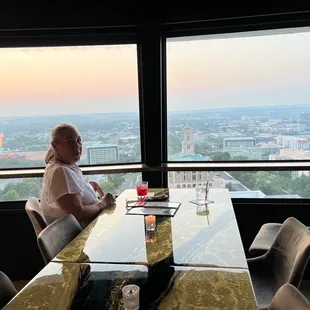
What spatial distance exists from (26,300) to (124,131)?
2286mm

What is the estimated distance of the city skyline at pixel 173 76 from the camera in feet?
9.78

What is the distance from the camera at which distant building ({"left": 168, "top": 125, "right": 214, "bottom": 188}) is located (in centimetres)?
312

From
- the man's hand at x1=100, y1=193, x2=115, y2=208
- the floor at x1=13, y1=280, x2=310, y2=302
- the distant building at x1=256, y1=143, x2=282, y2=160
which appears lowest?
the floor at x1=13, y1=280, x2=310, y2=302

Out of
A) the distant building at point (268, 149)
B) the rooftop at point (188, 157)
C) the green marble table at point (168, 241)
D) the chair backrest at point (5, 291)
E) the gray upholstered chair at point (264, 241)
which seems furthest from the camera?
the rooftop at point (188, 157)

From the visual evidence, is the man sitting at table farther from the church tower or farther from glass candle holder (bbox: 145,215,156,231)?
the church tower

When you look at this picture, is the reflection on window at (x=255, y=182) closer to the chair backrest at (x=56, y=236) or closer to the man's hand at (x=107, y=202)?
the man's hand at (x=107, y=202)

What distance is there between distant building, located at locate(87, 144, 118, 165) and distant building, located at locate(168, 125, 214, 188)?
1.95ft

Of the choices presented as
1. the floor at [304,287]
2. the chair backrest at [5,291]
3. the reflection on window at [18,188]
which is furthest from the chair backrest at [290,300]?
the reflection on window at [18,188]

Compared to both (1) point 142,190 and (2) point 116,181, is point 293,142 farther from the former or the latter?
(2) point 116,181

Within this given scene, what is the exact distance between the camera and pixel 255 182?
3.09 m

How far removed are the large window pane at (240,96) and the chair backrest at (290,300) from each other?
217cm

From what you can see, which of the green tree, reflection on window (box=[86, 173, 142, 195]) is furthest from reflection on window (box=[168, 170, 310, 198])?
reflection on window (box=[86, 173, 142, 195])

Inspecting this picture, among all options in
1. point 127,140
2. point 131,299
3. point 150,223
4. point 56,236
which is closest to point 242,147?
point 127,140

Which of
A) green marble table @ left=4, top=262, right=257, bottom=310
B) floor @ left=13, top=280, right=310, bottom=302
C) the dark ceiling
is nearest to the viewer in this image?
green marble table @ left=4, top=262, right=257, bottom=310
